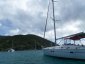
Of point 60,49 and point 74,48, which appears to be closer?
point 74,48

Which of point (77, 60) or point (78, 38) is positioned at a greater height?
point (78, 38)

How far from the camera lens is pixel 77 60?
2188 inches

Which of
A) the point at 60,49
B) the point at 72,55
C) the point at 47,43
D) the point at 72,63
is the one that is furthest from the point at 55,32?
the point at 47,43

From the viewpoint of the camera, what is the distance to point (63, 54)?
6044cm

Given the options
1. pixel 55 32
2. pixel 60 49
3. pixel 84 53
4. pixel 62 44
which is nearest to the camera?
pixel 84 53

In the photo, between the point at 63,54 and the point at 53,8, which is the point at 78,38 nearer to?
the point at 63,54

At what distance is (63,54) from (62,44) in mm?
6511

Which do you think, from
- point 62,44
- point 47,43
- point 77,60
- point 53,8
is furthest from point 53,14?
point 47,43

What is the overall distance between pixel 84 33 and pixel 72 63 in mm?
11118

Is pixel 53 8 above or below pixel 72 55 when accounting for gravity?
above

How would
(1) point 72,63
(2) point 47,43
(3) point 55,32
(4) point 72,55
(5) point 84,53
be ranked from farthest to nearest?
1. (2) point 47,43
2. (3) point 55,32
3. (4) point 72,55
4. (5) point 84,53
5. (1) point 72,63

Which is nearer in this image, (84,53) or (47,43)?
(84,53)

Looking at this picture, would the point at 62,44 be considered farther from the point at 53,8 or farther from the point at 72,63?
the point at 72,63

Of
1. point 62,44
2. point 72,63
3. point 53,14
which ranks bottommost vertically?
point 72,63
